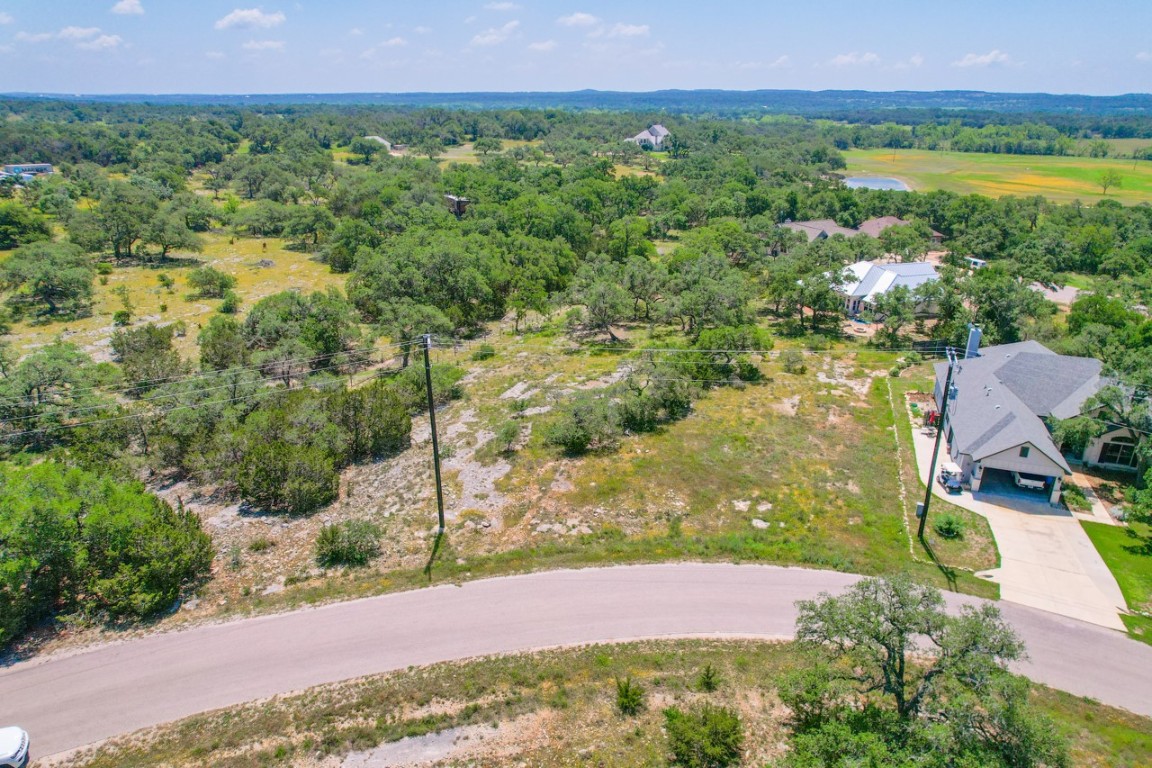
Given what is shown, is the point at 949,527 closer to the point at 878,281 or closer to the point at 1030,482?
the point at 1030,482

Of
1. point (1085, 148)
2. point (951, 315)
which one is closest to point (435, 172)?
point (951, 315)

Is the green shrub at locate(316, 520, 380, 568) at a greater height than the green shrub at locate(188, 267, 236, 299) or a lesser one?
lesser

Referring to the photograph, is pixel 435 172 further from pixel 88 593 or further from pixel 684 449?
pixel 88 593

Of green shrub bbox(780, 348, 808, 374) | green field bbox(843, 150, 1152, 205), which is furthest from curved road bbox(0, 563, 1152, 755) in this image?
green field bbox(843, 150, 1152, 205)

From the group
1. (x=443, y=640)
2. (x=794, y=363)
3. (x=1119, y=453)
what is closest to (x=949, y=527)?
(x=1119, y=453)

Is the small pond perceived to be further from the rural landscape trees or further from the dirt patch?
the dirt patch

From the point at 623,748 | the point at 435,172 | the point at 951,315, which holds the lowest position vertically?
the point at 623,748
